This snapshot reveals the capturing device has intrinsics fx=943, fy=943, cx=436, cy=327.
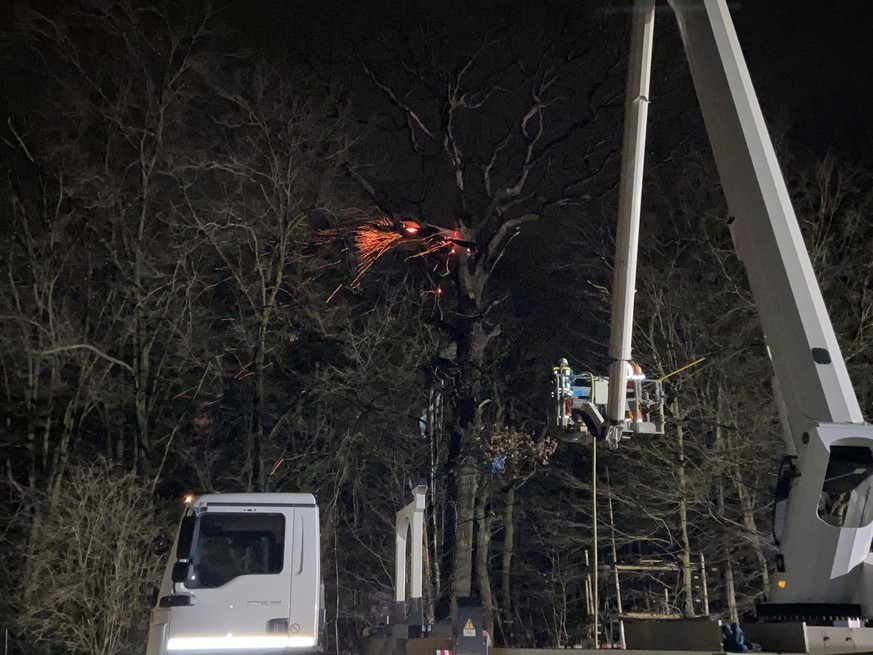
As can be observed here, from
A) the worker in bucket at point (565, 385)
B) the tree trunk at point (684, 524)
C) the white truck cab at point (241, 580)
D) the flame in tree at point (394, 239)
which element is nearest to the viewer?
the white truck cab at point (241, 580)

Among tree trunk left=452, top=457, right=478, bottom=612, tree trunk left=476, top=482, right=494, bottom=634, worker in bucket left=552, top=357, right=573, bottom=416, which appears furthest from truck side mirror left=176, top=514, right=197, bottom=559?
tree trunk left=476, top=482, right=494, bottom=634

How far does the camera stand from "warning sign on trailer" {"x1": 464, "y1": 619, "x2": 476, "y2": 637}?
7953mm

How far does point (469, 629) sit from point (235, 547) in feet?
10.1

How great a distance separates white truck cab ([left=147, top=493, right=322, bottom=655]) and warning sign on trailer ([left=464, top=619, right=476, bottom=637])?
87.7 inches

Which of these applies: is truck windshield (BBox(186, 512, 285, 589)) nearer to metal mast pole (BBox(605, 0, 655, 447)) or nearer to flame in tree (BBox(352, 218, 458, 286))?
metal mast pole (BBox(605, 0, 655, 447))

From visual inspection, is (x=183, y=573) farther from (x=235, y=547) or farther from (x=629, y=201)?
(x=629, y=201)

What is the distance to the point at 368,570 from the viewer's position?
92.1 ft

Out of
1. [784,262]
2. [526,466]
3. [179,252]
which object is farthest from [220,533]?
[526,466]

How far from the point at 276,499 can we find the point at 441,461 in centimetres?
1441

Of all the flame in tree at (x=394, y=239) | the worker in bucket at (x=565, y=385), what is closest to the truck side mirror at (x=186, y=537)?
the worker in bucket at (x=565, y=385)

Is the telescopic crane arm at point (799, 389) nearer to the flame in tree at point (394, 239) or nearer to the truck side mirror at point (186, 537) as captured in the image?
the truck side mirror at point (186, 537)

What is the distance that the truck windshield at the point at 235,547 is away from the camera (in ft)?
32.0

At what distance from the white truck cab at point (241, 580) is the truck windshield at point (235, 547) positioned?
0.01 m

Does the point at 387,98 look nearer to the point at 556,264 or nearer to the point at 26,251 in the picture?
the point at 556,264
